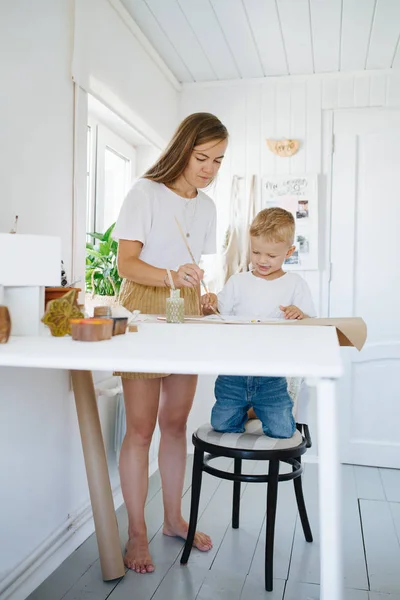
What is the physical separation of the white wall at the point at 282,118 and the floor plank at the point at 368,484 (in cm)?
31

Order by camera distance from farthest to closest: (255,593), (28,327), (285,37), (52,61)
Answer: (285,37) → (52,61) → (255,593) → (28,327)

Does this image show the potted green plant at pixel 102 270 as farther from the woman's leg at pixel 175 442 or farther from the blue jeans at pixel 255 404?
the blue jeans at pixel 255 404

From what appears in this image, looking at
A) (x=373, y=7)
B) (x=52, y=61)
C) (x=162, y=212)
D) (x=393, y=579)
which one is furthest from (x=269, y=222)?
(x=393, y=579)

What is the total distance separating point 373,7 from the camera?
2648mm

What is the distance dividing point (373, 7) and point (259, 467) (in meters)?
2.35

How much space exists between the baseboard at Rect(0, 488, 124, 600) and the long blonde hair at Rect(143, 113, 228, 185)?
132 centimetres

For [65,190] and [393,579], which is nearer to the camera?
[393,579]

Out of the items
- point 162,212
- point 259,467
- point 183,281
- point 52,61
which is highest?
point 52,61

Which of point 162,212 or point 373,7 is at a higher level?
point 373,7

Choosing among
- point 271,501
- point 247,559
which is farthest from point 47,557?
point 271,501

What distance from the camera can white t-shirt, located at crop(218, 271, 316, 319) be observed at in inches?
92.8

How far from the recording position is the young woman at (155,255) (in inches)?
77.5

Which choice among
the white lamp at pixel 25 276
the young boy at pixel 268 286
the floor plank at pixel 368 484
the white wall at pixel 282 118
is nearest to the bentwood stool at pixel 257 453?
the young boy at pixel 268 286

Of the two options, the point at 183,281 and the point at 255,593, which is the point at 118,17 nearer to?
the point at 183,281
